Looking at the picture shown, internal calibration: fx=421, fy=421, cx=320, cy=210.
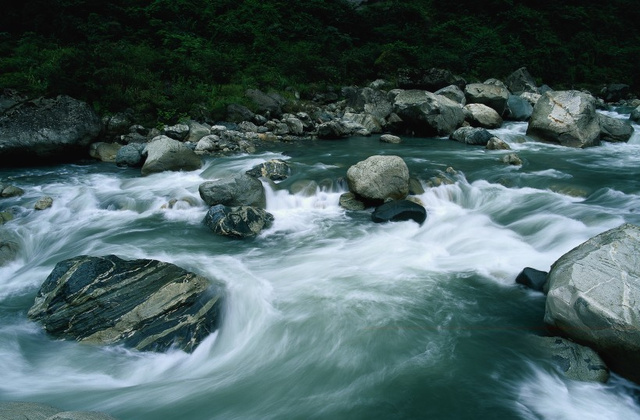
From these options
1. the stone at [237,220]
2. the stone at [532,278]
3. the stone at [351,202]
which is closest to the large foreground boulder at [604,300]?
the stone at [532,278]

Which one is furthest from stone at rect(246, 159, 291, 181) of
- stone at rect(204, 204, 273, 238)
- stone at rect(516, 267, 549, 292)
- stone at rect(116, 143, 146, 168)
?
stone at rect(516, 267, 549, 292)

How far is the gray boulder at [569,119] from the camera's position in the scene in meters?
12.2

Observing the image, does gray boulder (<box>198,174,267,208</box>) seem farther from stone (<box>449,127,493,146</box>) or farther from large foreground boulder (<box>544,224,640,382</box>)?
stone (<box>449,127,493,146</box>)

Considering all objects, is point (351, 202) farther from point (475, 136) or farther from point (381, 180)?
point (475, 136)

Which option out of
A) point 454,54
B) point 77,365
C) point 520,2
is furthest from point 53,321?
point 520,2

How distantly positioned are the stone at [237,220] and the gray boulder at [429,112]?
8.90 meters

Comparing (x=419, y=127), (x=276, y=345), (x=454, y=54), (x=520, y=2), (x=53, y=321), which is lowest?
(x=276, y=345)

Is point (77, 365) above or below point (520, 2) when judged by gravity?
below

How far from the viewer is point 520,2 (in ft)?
113

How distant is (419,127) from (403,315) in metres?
11.3

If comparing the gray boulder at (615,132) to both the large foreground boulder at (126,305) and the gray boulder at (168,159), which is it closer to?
the gray boulder at (168,159)

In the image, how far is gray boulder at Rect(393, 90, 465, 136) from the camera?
1459cm

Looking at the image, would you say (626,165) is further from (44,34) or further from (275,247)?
(44,34)

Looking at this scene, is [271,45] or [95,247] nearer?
[95,247]
